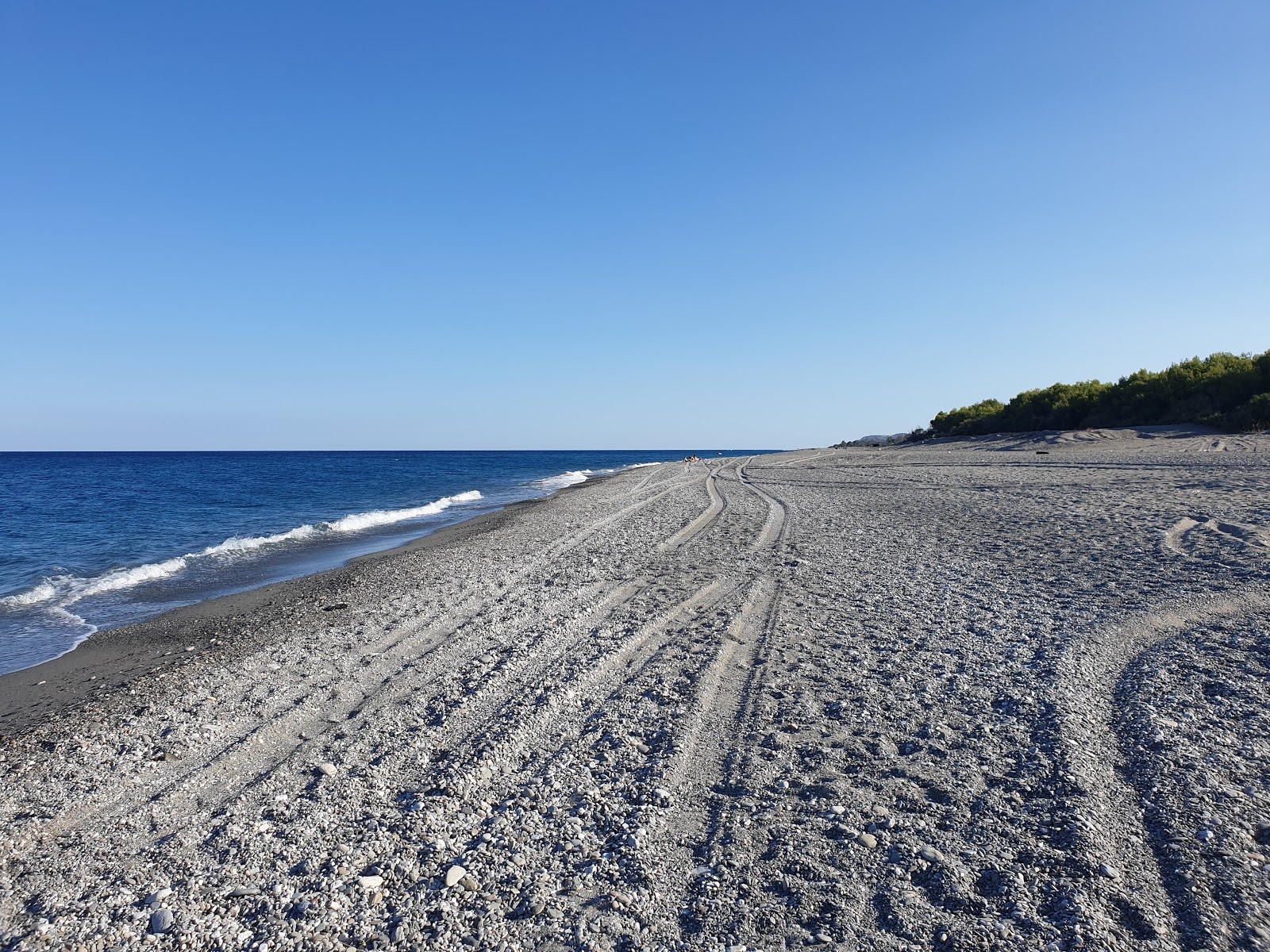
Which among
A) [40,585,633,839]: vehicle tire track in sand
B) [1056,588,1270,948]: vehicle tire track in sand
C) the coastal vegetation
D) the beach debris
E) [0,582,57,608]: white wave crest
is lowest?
[0,582,57,608]: white wave crest

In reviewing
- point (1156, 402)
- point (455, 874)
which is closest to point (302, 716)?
point (455, 874)

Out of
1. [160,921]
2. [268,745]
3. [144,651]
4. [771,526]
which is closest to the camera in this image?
[160,921]

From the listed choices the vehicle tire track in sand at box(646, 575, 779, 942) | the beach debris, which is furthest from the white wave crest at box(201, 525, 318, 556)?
the beach debris

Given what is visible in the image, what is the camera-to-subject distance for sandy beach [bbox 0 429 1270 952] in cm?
316

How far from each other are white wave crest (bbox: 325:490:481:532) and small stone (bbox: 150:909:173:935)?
18.9 meters

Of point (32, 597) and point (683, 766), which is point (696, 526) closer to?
point (683, 766)

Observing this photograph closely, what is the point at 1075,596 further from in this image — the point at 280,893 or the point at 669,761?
the point at 280,893

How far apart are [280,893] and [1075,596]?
316 inches

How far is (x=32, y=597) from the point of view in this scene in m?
12.2

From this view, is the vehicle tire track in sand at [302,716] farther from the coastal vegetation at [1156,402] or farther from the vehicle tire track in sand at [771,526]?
the coastal vegetation at [1156,402]

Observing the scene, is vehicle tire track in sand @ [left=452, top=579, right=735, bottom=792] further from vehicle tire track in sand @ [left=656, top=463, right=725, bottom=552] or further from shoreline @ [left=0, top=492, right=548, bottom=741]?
vehicle tire track in sand @ [left=656, top=463, right=725, bottom=552]

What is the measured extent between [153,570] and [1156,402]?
40.5 m

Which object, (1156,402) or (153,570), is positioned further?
(1156,402)

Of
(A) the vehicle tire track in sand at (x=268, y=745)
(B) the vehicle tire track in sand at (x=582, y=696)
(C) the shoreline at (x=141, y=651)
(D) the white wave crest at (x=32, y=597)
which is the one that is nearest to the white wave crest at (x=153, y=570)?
(D) the white wave crest at (x=32, y=597)
